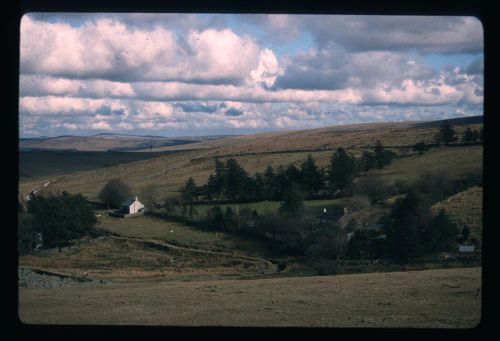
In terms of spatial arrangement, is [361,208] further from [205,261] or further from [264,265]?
[205,261]

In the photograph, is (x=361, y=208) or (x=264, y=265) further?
(x=361, y=208)

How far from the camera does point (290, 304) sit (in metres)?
4.84

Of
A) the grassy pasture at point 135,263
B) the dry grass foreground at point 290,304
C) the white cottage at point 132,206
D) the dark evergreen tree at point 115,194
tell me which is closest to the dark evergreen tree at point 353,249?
the dry grass foreground at point 290,304

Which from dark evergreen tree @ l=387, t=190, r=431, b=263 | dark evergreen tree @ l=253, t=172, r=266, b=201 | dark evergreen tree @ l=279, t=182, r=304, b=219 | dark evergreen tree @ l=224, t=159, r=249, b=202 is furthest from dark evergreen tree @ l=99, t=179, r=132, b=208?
dark evergreen tree @ l=387, t=190, r=431, b=263

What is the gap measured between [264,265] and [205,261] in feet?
4.41

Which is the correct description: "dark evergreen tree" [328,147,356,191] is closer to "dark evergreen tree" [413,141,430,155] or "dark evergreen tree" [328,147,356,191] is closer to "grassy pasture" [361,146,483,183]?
"grassy pasture" [361,146,483,183]

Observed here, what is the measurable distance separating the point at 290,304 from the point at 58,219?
14.7ft

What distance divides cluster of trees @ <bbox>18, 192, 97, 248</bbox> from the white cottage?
2.64m

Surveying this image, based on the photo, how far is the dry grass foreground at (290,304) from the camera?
358cm

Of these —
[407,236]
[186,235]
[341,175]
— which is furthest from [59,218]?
[341,175]

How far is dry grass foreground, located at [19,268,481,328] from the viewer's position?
3.58 meters
